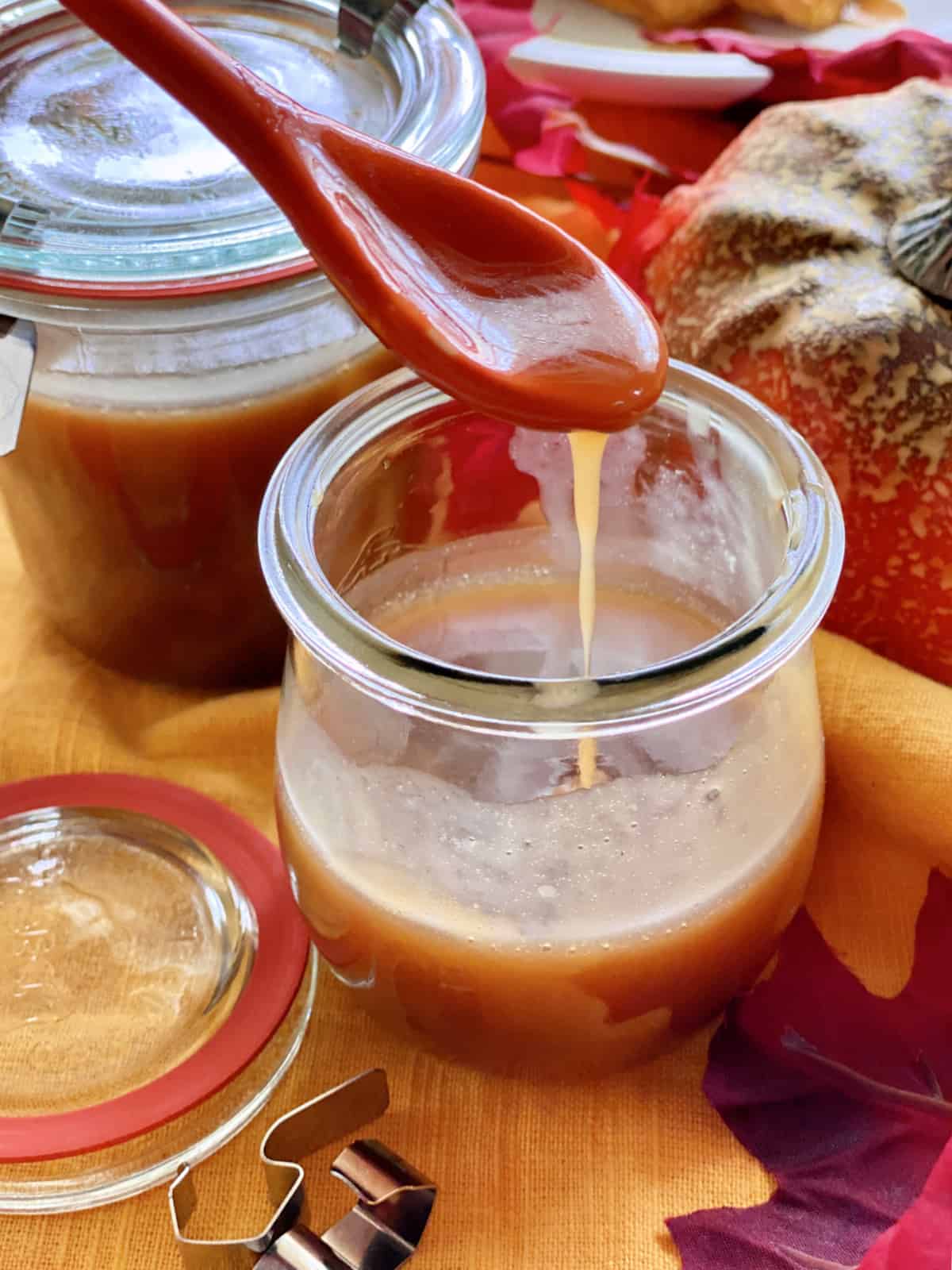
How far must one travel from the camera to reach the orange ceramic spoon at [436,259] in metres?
0.61

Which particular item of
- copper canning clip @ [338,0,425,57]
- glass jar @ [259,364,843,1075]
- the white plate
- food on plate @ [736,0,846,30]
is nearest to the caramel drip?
glass jar @ [259,364,843,1075]

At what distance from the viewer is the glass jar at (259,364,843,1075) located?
22.5 inches

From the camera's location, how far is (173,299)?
27.8 inches

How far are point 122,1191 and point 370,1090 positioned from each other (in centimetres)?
11

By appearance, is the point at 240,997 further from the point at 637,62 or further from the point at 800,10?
the point at 800,10

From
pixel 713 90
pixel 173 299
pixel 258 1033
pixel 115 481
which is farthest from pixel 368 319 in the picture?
pixel 713 90

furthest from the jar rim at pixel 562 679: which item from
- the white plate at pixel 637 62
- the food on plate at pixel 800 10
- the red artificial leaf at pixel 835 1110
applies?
the food on plate at pixel 800 10

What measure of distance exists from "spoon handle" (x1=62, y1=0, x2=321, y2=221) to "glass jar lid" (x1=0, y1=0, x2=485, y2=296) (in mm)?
48

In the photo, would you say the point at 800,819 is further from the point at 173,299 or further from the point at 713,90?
the point at 713,90

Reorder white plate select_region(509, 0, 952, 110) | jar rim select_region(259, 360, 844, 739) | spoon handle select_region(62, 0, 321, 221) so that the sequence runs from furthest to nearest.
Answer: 1. white plate select_region(509, 0, 952, 110)
2. spoon handle select_region(62, 0, 321, 221)
3. jar rim select_region(259, 360, 844, 739)

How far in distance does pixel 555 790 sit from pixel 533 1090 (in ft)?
0.56

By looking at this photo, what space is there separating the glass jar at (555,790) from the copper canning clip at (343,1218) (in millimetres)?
50

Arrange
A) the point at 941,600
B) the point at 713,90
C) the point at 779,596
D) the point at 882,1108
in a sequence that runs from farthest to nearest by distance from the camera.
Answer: the point at 713,90
the point at 941,600
the point at 882,1108
the point at 779,596

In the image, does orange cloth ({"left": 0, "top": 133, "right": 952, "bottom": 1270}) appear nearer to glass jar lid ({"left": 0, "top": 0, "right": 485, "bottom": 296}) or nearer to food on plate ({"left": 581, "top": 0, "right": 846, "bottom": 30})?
glass jar lid ({"left": 0, "top": 0, "right": 485, "bottom": 296})
